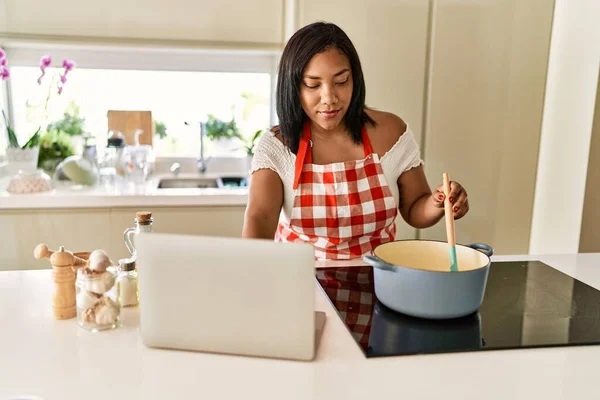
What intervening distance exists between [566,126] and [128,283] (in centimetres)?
166

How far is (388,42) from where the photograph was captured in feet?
6.54

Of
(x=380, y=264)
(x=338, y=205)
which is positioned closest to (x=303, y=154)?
(x=338, y=205)

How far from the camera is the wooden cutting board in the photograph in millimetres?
2445

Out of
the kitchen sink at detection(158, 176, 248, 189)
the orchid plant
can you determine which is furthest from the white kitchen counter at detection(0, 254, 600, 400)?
the kitchen sink at detection(158, 176, 248, 189)

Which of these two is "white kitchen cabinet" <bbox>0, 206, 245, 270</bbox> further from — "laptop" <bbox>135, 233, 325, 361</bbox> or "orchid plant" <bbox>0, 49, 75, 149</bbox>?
"laptop" <bbox>135, 233, 325, 361</bbox>

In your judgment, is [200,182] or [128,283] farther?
[200,182]

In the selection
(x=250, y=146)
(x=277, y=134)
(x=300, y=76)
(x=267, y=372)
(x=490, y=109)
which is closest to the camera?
(x=267, y=372)

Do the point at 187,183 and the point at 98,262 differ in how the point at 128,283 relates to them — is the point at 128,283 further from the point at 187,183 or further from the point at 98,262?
the point at 187,183

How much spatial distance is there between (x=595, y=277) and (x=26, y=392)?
106cm

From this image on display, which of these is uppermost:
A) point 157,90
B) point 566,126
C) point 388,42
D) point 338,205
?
point 388,42

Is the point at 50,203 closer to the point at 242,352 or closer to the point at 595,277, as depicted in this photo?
the point at 242,352

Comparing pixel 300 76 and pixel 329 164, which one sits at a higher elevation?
pixel 300 76

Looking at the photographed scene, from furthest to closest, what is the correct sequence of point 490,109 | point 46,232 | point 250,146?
point 250,146, point 490,109, point 46,232

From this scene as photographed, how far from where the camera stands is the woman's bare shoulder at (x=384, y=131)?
1.41 m
